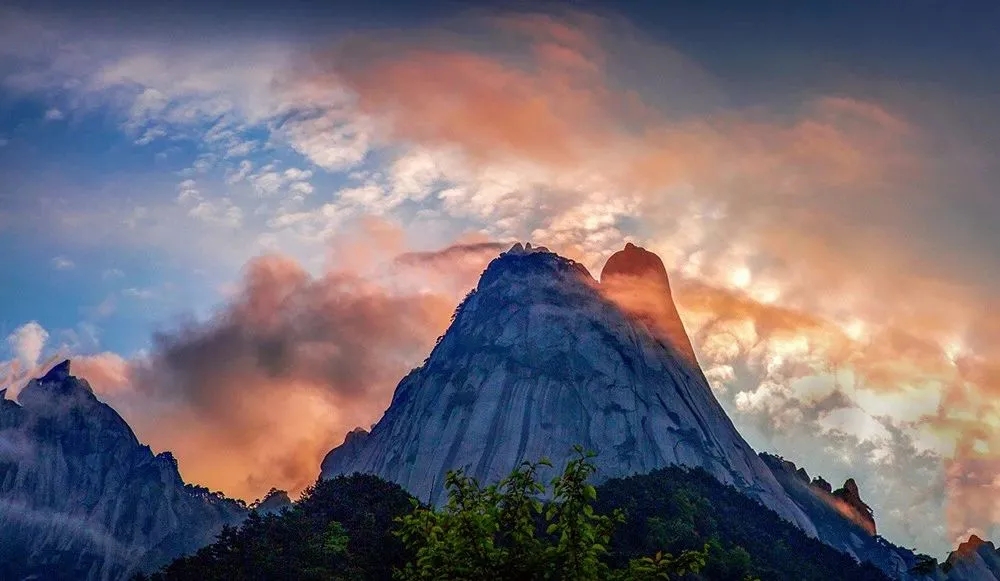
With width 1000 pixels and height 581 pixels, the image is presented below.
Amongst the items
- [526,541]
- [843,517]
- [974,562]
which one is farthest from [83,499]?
[526,541]

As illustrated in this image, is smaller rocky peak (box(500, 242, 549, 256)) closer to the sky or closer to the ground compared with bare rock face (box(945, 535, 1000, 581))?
closer to the sky

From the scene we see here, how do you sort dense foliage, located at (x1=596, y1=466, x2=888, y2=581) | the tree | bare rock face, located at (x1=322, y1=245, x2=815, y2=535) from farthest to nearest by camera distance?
bare rock face, located at (x1=322, y1=245, x2=815, y2=535)
dense foliage, located at (x1=596, y1=466, x2=888, y2=581)
the tree

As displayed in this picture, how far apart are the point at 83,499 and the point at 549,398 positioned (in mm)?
109803

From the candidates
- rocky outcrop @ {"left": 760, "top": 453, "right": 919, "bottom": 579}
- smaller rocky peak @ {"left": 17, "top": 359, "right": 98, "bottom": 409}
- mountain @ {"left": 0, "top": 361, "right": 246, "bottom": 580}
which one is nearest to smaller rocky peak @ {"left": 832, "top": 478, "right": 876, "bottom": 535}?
rocky outcrop @ {"left": 760, "top": 453, "right": 919, "bottom": 579}

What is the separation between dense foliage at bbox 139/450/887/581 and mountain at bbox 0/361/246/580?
117 m

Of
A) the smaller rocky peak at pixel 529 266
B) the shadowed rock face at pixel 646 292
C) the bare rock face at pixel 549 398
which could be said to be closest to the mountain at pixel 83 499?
the bare rock face at pixel 549 398

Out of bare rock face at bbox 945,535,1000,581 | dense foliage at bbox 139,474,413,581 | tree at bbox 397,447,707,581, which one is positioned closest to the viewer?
tree at bbox 397,447,707,581

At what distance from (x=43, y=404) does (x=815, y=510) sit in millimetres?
169380

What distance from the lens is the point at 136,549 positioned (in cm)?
18188

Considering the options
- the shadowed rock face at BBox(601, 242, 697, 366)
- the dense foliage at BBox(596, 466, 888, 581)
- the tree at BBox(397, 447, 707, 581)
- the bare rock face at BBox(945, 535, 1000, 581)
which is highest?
the shadowed rock face at BBox(601, 242, 697, 366)

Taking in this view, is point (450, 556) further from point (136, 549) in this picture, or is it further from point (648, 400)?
point (136, 549)

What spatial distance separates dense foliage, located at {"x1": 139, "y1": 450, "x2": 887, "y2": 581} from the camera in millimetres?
20344

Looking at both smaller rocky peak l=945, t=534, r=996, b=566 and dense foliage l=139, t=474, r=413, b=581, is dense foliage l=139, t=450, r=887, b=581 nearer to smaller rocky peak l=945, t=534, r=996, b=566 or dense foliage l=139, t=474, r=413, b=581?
dense foliage l=139, t=474, r=413, b=581

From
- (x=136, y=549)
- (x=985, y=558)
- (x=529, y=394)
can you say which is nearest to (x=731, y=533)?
(x=529, y=394)
